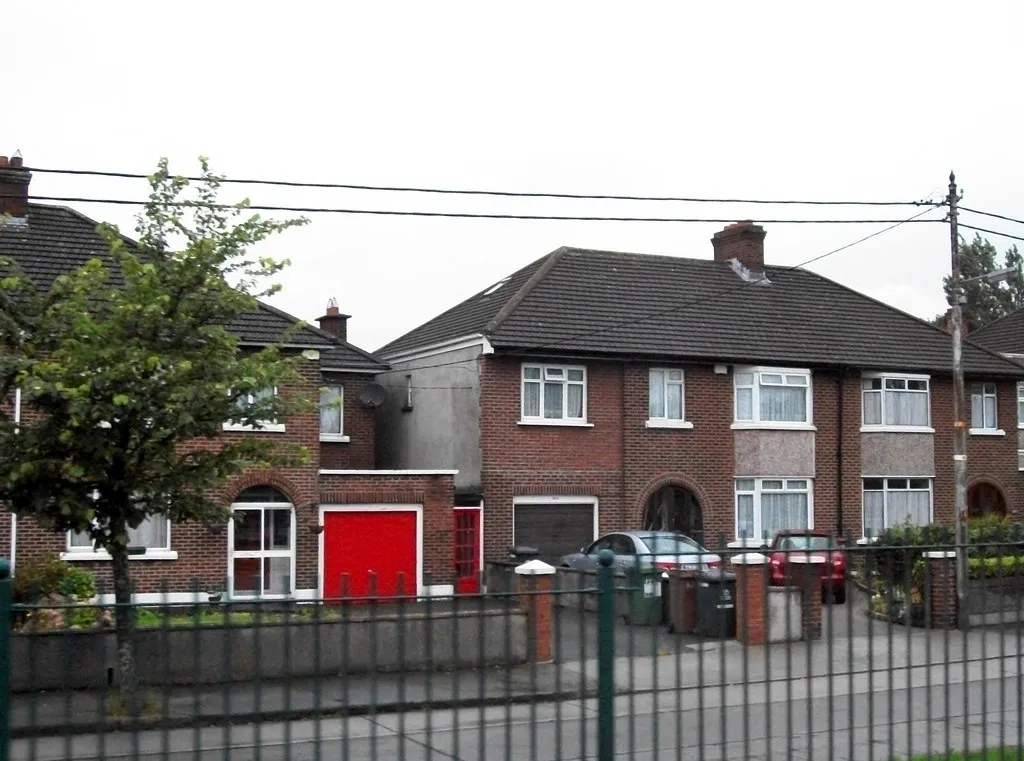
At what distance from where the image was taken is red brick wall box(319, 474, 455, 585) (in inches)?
996

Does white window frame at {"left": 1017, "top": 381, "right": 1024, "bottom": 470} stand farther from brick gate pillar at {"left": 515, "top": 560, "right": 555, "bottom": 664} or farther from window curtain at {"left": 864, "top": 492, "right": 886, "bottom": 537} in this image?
brick gate pillar at {"left": 515, "top": 560, "right": 555, "bottom": 664}

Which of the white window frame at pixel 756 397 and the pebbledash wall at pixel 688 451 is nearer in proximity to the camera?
the pebbledash wall at pixel 688 451

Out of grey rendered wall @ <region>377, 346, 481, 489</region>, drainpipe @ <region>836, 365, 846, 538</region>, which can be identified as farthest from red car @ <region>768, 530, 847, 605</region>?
drainpipe @ <region>836, 365, 846, 538</region>

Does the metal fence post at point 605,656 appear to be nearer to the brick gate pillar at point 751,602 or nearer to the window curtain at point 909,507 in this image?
the brick gate pillar at point 751,602

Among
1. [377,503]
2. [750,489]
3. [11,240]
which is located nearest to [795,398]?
[750,489]

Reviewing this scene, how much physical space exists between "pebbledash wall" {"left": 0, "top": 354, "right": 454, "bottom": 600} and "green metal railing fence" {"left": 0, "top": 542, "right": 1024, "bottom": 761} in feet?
51.7

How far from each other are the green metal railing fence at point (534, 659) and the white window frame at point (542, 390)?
811 inches

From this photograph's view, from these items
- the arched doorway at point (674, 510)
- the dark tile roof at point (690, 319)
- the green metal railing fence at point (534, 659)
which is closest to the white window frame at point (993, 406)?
the dark tile roof at point (690, 319)

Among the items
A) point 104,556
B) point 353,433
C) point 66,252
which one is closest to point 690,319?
point 353,433

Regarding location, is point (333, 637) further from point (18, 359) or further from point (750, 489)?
point (750, 489)

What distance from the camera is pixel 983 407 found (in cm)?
3341

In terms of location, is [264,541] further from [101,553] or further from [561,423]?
[561,423]

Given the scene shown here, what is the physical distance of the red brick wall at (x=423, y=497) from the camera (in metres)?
25.3

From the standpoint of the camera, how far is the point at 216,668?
15.3ft
